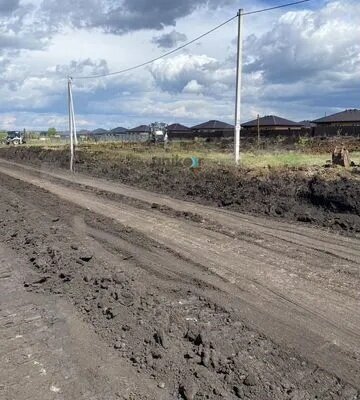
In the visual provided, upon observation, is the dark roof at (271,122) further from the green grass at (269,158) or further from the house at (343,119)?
the green grass at (269,158)

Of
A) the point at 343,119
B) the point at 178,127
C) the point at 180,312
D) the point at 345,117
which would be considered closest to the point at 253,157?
the point at 180,312

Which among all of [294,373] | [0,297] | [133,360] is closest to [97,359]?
[133,360]

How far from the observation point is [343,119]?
70875 millimetres

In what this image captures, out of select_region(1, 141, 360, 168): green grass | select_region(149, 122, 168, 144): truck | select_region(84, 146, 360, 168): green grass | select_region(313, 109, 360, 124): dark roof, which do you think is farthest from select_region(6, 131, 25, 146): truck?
select_region(84, 146, 360, 168): green grass

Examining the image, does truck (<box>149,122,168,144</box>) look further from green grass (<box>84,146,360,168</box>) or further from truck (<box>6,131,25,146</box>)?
green grass (<box>84,146,360,168</box>)

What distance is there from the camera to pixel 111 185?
A: 2016 centimetres

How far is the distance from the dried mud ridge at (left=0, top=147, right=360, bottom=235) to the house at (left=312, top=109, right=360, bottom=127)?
170 feet

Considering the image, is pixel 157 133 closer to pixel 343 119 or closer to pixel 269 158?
pixel 343 119

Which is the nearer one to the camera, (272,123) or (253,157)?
(253,157)

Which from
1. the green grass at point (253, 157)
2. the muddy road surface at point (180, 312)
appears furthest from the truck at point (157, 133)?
the muddy road surface at point (180, 312)

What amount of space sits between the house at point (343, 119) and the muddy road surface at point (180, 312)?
62.6 m

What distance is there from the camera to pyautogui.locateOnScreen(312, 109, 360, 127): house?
225 ft

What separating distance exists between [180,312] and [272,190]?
983cm

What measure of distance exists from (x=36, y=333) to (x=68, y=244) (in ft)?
13.0
